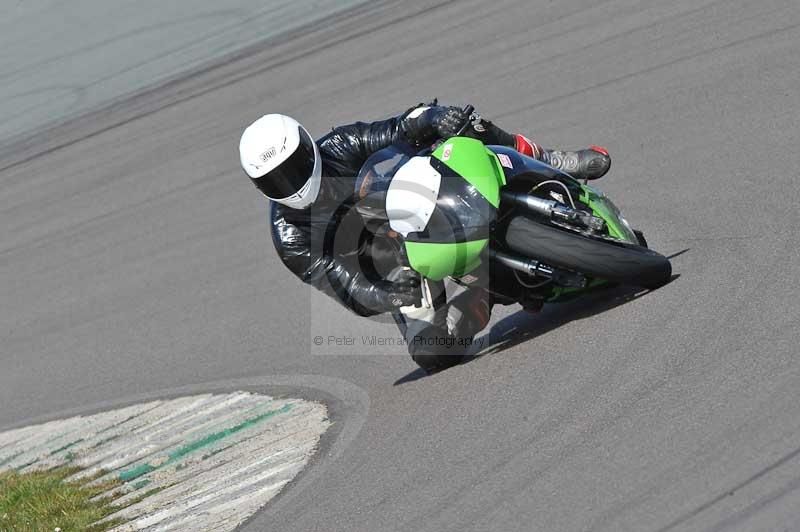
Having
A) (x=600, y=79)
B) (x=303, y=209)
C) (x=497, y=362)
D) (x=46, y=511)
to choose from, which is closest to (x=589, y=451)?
(x=497, y=362)

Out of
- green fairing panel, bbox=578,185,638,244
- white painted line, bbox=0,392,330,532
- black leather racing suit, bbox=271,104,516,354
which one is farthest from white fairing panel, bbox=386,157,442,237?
white painted line, bbox=0,392,330,532

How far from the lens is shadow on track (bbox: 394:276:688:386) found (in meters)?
5.87

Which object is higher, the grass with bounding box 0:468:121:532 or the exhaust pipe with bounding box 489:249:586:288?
the exhaust pipe with bounding box 489:249:586:288

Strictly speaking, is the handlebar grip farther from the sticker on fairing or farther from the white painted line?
the white painted line

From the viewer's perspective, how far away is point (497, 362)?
19.3ft

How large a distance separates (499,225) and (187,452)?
2.31 m

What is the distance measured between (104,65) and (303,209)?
8991 millimetres

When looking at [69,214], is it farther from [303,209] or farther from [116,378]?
[303,209]

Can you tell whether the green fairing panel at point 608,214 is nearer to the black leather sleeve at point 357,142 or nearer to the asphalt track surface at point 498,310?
the asphalt track surface at point 498,310

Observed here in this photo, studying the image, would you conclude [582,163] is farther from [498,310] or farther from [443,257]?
[443,257]

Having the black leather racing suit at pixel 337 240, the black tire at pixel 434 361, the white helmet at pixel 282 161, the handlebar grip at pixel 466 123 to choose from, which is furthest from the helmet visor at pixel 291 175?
the black tire at pixel 434 361

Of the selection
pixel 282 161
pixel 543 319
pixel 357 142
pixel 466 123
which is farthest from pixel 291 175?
pixel 543 319

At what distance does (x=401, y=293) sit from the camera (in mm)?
5750

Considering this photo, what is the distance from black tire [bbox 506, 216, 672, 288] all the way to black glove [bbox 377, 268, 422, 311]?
59 cm
